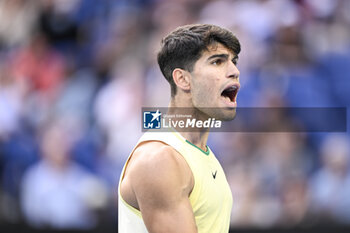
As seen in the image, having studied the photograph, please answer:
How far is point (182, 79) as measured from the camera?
2982 millimetres

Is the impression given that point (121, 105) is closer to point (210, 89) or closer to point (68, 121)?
point (68, 121)

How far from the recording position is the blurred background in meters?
5.69

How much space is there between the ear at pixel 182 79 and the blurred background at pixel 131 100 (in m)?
2.87

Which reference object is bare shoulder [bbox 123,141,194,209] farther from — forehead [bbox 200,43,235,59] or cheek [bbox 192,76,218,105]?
forehead [bbox 200,43,235,59]

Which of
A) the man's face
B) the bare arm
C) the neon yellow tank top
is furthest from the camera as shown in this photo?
the man's face

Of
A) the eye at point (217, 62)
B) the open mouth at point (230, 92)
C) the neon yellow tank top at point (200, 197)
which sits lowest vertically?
the neon yellow tank top at point (200, 197)

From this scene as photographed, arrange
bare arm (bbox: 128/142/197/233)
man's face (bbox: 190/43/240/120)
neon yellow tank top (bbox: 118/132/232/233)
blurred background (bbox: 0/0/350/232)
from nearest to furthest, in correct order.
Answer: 1. bare arm (bbox: 128/142/197/233)
2. neon yellow tank top (bbox: 118/132/232/233)
3. man's face (bbox: 190/43/240/120)
4. blurred background (bbox: 0/0/350/232)

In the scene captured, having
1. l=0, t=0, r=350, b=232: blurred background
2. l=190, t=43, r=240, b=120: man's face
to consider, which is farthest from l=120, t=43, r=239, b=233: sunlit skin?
l=0, t=0, r=350, b=232: blurred background

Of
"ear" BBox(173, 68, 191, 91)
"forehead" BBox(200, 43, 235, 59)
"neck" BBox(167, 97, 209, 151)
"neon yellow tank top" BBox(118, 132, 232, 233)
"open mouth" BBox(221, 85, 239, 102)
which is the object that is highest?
"forehead" BBox(200, 43, 235, 59)

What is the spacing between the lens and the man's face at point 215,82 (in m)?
2.93

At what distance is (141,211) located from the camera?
2.54 meters

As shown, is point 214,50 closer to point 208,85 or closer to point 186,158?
point 208,85

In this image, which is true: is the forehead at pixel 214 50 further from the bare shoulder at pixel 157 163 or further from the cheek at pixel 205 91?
the bare shoulder at pixel 157 163

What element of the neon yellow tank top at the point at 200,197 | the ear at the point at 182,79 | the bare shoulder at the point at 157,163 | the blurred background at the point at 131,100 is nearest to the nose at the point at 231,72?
the ear at the point at 182,79
